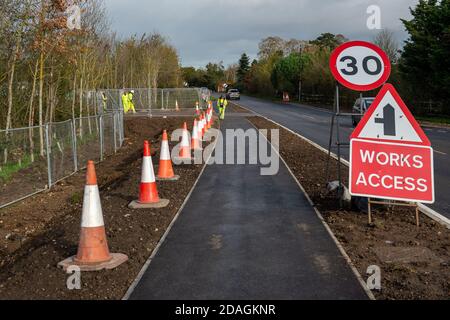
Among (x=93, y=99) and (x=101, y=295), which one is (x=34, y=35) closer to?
(x=93, y=99)

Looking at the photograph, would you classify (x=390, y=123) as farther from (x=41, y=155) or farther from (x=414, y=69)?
(x=414, y=69)

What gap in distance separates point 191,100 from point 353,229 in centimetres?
3877

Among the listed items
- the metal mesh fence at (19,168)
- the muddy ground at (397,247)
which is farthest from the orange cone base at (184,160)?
the muddy ground at (397,247)

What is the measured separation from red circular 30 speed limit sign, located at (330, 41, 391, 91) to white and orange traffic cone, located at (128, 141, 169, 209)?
330 centimetres

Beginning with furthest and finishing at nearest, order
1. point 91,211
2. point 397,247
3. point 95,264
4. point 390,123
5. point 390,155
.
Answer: point 390,123, point 390,155, point 397,247, point 91,211, point 95,264

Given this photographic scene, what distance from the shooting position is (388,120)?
289 inches

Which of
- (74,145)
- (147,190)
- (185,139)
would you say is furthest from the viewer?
(74,145)

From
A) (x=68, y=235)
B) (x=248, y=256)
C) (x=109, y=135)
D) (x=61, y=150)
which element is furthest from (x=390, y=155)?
(x=109, y=135)

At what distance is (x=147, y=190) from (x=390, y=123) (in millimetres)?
3978

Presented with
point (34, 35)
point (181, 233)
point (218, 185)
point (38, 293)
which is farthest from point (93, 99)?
point (38, 293)

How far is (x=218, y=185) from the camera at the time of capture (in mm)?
10227
